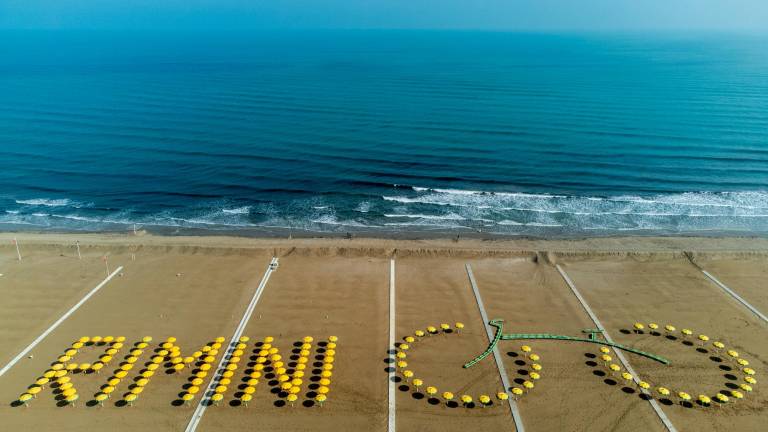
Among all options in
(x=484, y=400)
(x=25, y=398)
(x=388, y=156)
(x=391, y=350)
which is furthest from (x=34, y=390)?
(x=388, y=156)

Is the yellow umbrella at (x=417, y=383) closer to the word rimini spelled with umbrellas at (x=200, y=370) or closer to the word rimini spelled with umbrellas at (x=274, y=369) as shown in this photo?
the word rimini spelled with umbrellas at (x=274, y=369)

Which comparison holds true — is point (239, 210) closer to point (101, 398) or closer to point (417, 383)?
point (101, 398)

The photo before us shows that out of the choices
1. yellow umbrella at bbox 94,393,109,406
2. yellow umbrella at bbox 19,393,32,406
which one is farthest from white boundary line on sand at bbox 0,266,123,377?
yellow umbrella at bbox 94,393,109,406

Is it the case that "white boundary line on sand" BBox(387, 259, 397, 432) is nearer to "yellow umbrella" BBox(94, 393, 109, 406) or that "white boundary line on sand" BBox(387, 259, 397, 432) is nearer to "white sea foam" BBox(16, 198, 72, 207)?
"yellow umbrella" BBox(94, 393, 109, 406)

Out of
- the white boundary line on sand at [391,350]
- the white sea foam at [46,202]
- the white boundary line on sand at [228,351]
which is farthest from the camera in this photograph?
the white sea foam at [46,202]

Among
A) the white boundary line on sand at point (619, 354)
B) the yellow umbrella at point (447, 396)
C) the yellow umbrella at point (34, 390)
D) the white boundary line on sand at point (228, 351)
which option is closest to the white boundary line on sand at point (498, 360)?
the yellow umbrella at point (447, 396)

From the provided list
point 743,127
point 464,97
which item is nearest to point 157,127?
point 464,97
